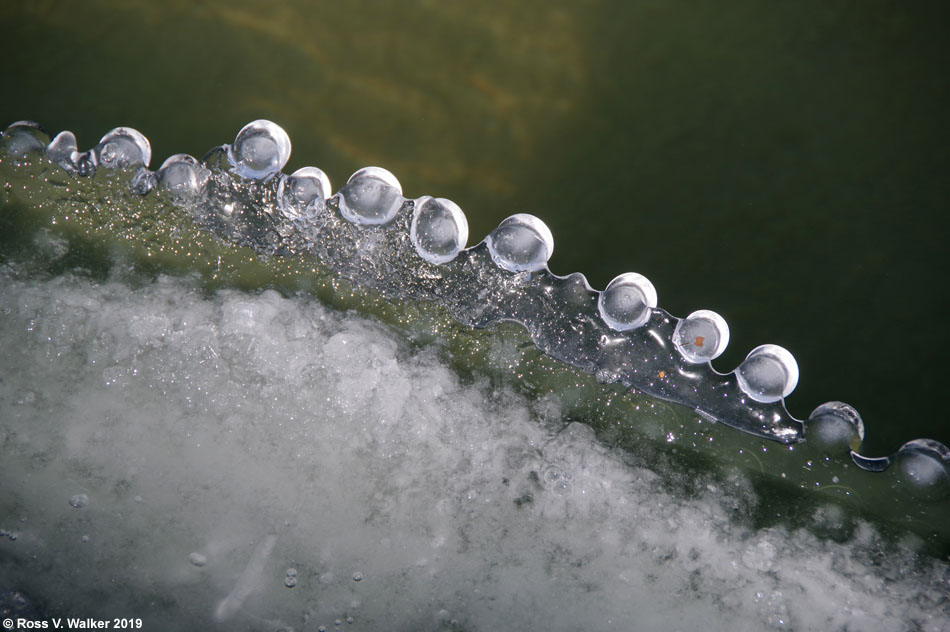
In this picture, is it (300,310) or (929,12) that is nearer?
(300,310)

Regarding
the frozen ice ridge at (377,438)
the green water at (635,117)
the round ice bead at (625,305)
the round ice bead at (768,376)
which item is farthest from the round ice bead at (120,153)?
the round ice bead at (768,376)

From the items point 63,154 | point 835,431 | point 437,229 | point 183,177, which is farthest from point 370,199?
point 835,431

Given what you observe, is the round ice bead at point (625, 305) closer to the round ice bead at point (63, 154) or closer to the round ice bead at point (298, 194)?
the round ice bead at point (298, 194)

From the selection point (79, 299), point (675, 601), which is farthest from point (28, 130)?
point (675, 601)

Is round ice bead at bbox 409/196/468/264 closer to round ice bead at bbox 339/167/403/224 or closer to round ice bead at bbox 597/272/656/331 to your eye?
round ice bead at bbox 339/167/403/224

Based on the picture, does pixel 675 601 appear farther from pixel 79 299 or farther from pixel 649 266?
pixel 79 299

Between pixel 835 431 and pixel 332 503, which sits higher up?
pixel 835 431

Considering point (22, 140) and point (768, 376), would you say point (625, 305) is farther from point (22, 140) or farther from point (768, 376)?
point (22, 140)
